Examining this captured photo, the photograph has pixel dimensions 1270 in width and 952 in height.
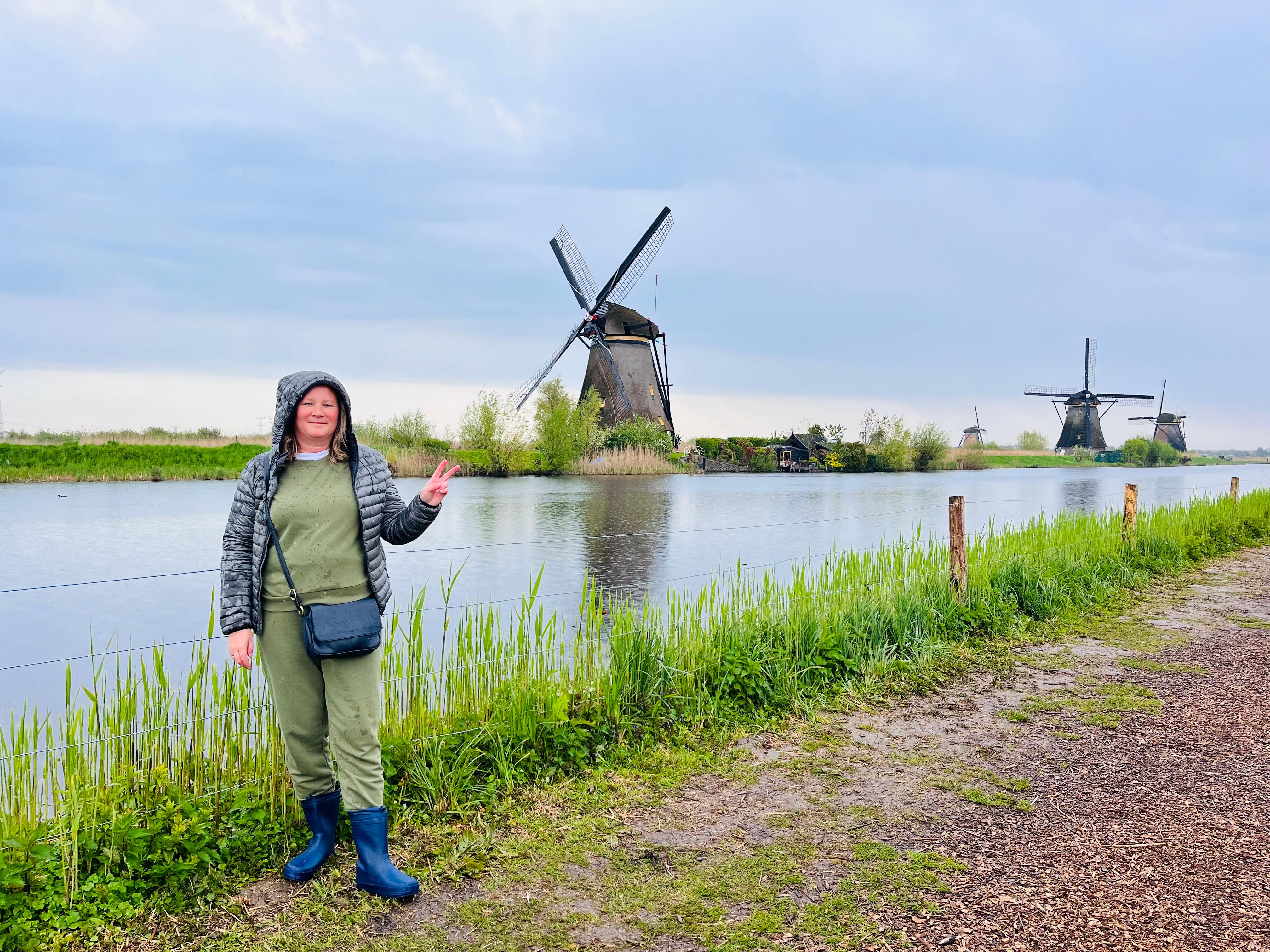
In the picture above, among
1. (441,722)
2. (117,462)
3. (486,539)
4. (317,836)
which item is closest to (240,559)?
(317,836)

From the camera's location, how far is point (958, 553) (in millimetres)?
6773

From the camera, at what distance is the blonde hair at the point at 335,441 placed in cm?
270

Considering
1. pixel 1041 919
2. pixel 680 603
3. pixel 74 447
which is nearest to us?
pixel 1041 919

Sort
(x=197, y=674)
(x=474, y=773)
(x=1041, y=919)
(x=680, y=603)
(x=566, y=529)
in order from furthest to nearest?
(x=566, y=529) < (x=680, y=603) < (x=474, y=773) < (x=197, y=674) < (x=1041, y=919)

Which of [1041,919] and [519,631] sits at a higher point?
[519,631]

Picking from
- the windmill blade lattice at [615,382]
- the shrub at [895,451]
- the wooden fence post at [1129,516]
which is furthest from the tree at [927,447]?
the wooden fence post at [1129,516]

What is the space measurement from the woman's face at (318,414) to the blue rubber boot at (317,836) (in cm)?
122

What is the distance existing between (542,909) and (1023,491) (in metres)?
33.6

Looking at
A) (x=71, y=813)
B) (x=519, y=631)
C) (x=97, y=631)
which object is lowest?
(x=97, y=631)

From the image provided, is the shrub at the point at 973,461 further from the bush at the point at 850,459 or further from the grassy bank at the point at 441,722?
the grassy bank at the point at 441,722

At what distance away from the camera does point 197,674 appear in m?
3.29

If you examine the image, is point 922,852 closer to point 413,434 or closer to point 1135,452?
point 413,434

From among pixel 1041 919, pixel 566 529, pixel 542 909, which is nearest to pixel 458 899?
pixel 542 909

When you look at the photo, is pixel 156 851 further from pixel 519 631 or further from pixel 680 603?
pixel 680 603
